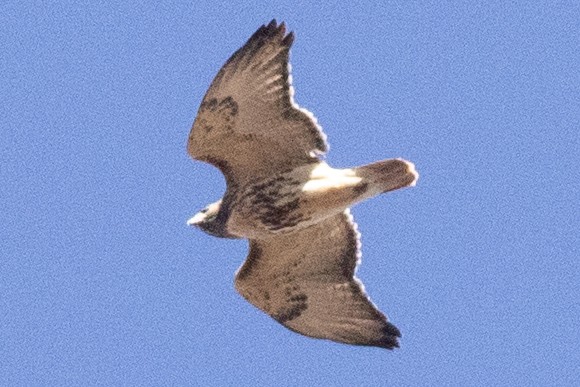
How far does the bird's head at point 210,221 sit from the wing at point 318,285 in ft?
2.07

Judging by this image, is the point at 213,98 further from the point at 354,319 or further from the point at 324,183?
the point at 354,319

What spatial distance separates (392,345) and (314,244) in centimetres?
132

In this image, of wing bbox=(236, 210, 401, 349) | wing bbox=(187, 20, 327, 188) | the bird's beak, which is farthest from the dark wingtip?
the bird's beak

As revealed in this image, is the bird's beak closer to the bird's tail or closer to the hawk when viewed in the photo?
the hawk

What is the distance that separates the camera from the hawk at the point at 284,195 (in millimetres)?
12492

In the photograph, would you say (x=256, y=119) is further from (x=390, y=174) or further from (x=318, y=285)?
(x=318, y=285)

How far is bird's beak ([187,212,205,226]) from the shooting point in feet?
43.7

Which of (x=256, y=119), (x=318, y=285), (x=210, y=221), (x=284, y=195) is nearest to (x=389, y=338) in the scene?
(x=318, y=285)

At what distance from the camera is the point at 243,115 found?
41.6 ft

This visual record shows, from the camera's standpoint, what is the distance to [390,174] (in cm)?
1247

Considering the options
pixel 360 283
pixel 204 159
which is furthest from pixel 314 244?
pixel 204 159

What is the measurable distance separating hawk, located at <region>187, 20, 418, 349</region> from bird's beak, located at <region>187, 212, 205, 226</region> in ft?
0.05

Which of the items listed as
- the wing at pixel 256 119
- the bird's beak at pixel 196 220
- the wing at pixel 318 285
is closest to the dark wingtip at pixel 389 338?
the wing at pixel 318 285

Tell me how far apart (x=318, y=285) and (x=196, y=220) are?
1550 mm
